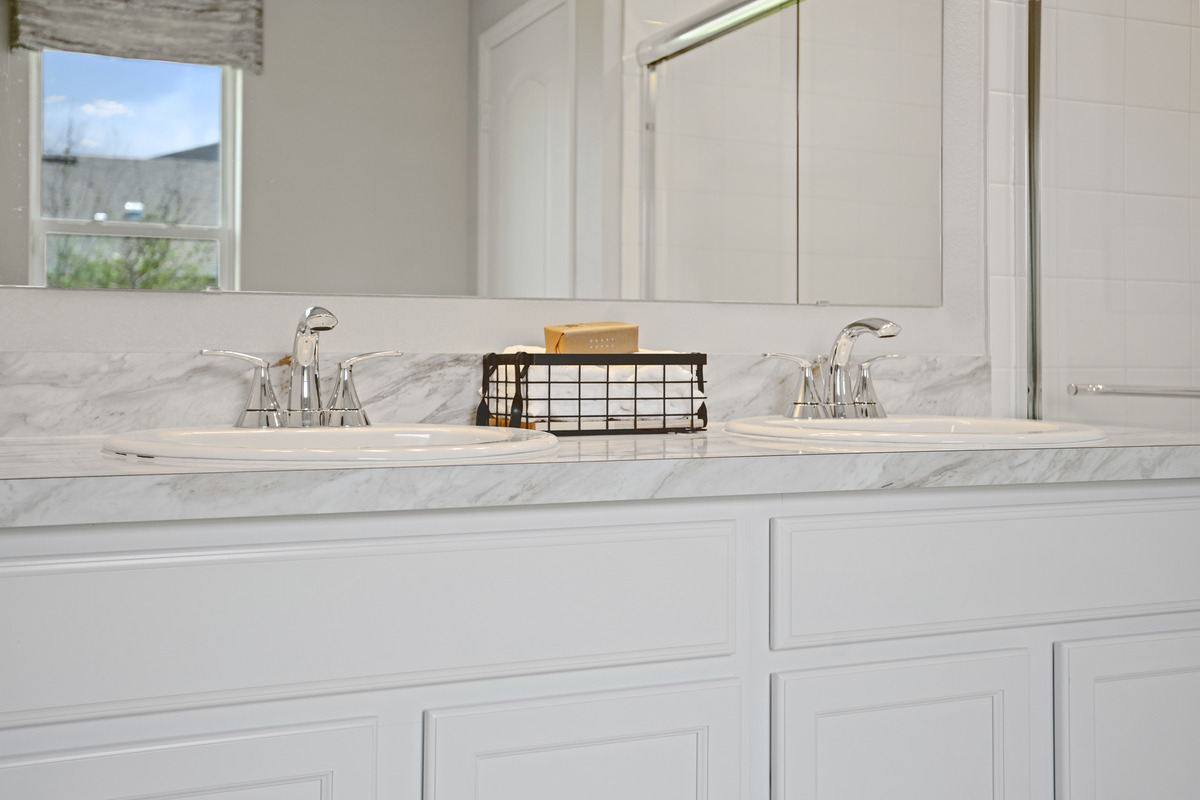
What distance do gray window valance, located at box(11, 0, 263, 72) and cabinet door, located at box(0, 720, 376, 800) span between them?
87 centimetres

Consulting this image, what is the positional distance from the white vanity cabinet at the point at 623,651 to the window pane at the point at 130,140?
62 cm

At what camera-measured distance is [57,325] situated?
1164 millimetres

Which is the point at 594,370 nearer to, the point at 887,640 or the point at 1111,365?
the point at 887,640

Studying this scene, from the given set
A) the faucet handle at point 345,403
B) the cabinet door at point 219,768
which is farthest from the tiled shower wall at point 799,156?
the cabinet door at point 219,768

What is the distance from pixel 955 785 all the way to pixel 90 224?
118 centimetres

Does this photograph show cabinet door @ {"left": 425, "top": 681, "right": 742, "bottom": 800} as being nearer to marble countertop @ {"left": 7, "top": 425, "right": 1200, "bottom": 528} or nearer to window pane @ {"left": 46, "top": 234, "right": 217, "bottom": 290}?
marble countertop @ {"left": 7, "top": 425, "right": 1200, "bottom": 528}

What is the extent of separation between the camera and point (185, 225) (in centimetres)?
121

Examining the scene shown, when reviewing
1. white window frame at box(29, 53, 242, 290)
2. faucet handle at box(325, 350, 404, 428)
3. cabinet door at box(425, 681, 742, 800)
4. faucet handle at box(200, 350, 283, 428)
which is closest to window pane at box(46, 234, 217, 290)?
white window frame at box(29, 53, 242, 290)

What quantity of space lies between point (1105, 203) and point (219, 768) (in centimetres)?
153

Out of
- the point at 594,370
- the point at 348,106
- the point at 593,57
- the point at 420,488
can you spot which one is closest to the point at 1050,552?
the point at 594,370

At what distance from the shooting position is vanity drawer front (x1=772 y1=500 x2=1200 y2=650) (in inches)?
36.6

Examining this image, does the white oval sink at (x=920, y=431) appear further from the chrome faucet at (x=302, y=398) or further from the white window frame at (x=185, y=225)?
the white window frame at (x=185, y=225)

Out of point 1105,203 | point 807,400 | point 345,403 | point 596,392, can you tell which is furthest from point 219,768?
point 1105,203

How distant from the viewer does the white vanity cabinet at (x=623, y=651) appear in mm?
730
